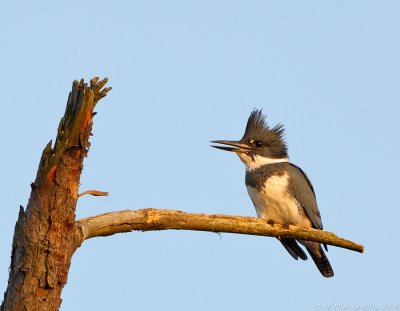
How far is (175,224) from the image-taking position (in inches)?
192

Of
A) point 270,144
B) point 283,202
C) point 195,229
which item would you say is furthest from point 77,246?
point 270,144

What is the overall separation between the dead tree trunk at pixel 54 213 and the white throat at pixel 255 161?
11.9 ft

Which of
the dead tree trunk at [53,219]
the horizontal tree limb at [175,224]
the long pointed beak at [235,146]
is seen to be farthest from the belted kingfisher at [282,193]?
the dead tree trunk at [53,219]

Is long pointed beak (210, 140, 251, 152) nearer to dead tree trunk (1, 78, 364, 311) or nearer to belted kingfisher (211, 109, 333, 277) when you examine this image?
belted kingfisher (211, 109, 333, 277)

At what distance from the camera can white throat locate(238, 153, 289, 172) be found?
25.2ft

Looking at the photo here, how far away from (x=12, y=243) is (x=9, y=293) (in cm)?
31

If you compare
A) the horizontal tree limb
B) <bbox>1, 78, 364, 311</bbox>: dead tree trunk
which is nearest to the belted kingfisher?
the horizontal tree limb

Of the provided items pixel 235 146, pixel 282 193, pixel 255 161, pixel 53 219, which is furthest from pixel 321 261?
pixel 53 219

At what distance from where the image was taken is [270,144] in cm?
796

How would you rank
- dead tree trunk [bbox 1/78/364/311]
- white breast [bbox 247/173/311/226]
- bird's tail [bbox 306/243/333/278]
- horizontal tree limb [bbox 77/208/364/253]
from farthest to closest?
bird's tail [bbox 306/243/333/278] → white breast [bbox 247/173/311/226] → horizontal tree limb [bbox 77/208/364/253] → dead tree trunk [bbox 1/78/364/311]

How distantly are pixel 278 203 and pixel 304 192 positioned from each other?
1.20 feet

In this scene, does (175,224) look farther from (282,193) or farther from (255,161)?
(255,161)

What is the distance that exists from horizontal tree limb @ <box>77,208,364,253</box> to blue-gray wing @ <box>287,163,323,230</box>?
Answer: 156 centimetres

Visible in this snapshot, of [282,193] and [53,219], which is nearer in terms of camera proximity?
[53,219]
